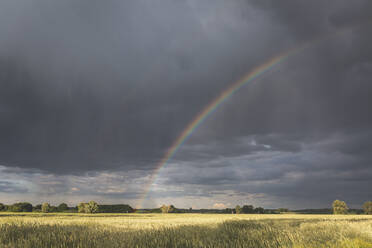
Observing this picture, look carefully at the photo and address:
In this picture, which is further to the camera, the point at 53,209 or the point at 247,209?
the point at 247,209

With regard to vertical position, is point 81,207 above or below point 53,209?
above

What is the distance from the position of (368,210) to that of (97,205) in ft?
452

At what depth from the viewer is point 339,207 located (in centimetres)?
13588

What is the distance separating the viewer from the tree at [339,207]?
134250 millimetres

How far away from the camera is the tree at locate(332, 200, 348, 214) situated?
13425 centimetres

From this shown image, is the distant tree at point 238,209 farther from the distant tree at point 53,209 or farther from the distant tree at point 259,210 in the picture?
the distant tree at point 53,209

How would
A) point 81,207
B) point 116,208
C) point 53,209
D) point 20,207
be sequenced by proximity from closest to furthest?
point 81,207 → point 20,207 → point 53,209 → point 116,208

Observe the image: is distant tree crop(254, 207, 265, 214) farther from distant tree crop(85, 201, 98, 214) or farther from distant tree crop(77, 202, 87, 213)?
distant tree crop(77, 202, 87, 213)

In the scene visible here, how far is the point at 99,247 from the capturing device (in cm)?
855

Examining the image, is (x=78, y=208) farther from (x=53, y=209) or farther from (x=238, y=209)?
(x=238, y=209)

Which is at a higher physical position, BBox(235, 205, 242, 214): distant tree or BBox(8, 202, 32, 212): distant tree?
BBox(8, 202, 32, 212): distant tree

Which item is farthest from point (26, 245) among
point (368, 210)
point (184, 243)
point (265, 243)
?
point (368, 210)

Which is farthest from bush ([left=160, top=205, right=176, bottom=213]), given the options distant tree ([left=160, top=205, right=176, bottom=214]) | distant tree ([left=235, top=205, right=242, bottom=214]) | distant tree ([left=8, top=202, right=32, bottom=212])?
distant tree ([left=8, top=202, right=32, bottom=212])

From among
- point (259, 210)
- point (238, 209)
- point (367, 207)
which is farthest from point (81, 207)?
point (367, 207)
